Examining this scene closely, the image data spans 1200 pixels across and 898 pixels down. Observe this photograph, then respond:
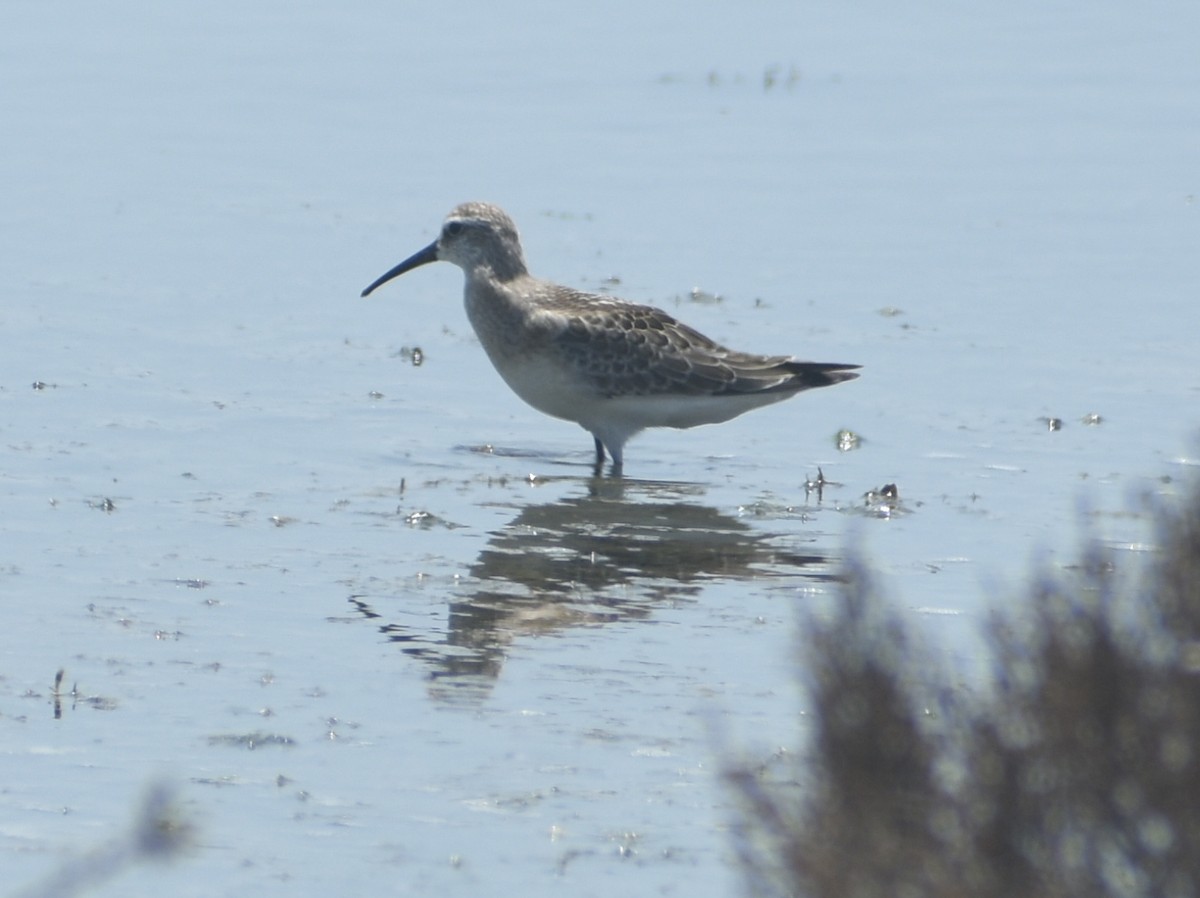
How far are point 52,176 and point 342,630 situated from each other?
1050cm

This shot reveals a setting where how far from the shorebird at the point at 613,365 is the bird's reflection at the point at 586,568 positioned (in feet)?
1.58


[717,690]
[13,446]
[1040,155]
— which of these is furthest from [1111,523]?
[1040,155]

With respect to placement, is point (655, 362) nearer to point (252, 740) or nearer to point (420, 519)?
point (420, 519)

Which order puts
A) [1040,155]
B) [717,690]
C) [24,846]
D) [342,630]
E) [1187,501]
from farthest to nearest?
[1040,155] → [342,630] → [717,690] → [24,846] → [1187,501]

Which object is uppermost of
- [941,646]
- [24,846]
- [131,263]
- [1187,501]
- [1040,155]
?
[1040,155]

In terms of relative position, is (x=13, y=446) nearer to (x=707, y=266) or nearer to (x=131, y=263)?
(x=131, y=263)

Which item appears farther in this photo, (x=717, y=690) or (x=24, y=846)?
(x=717, y=690)

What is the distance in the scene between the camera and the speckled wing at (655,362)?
1170 centimetres

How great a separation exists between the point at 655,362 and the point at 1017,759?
761cm

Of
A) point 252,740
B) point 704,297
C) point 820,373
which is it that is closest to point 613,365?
point 820,373

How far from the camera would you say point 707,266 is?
Answer: 1584cm

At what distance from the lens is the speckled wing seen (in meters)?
11.7

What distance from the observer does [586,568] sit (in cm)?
965

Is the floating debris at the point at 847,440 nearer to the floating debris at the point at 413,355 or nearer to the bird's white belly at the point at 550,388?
the bird's white belly at the point at 550,388
